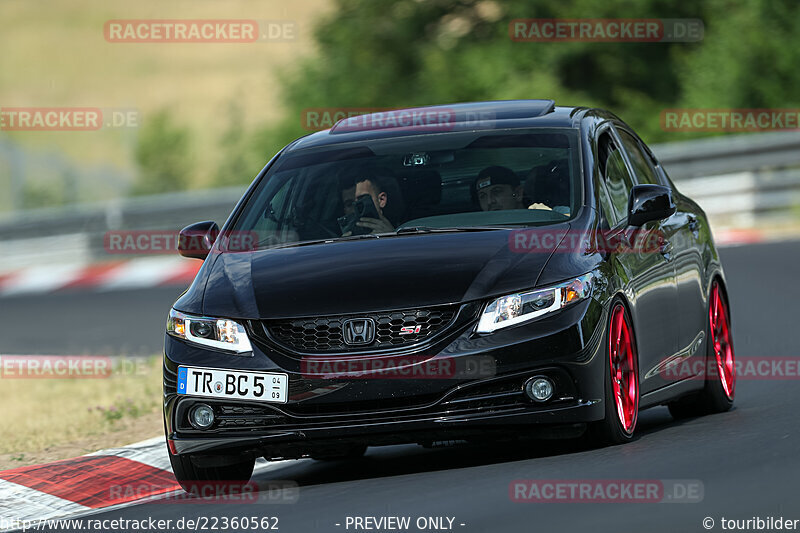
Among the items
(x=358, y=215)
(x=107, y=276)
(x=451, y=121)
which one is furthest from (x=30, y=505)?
(x=107, y=276)

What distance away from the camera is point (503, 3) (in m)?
29.7

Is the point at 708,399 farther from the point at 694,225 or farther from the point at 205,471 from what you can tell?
the point at 205,471

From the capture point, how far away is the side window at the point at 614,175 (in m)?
8.52

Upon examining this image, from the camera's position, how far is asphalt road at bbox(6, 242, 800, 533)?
619 cm

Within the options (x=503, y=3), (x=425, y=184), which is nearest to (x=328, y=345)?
(x=425, y=184)

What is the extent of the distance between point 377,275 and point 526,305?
662 millimetres

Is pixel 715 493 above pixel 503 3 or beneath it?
beneath

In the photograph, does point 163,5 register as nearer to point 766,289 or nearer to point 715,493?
point 766,289

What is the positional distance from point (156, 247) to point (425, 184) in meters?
16.1

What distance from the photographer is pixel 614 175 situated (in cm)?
880
